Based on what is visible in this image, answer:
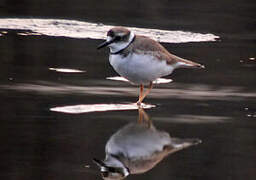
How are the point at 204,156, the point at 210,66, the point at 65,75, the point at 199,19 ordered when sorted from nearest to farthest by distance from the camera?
the point at 204,156
the point at 65,75
the point at 210,66
the point at 199,19

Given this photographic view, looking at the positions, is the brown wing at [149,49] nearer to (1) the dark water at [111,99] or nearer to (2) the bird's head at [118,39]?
(2) the bird's head at [118,39]

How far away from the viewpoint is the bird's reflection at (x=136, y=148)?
21.3 feet

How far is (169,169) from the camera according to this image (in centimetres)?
655

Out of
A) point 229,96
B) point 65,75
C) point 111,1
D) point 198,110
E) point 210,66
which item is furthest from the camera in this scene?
point 111,1

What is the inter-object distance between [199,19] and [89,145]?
7474 millimetres

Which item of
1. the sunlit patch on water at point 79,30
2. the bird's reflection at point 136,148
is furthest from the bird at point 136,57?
the sunlit patch on water at point 79,30

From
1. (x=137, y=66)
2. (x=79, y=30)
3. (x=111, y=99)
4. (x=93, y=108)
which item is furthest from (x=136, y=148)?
(x=79, y=30)

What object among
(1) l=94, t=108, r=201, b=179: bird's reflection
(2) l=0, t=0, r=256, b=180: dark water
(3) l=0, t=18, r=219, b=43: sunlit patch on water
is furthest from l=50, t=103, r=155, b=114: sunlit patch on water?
(3) l=0, t=18, r=219, b=43: sunlit patch on water

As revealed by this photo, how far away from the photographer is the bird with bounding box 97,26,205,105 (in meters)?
8.69

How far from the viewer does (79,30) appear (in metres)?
12.8

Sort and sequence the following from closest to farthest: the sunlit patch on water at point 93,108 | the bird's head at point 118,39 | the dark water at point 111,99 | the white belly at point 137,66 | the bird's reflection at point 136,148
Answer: the bird's reflection at point 136,148
the dark water at point 111,99
the sunlit patch on water at point 93,108
the white belly at point 137,66
the bird's head at point 118,39

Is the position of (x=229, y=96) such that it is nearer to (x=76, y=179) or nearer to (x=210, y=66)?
(x=210, y=66)

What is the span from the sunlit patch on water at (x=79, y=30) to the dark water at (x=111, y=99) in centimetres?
29

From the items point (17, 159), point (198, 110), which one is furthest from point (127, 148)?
point (198, 110)
